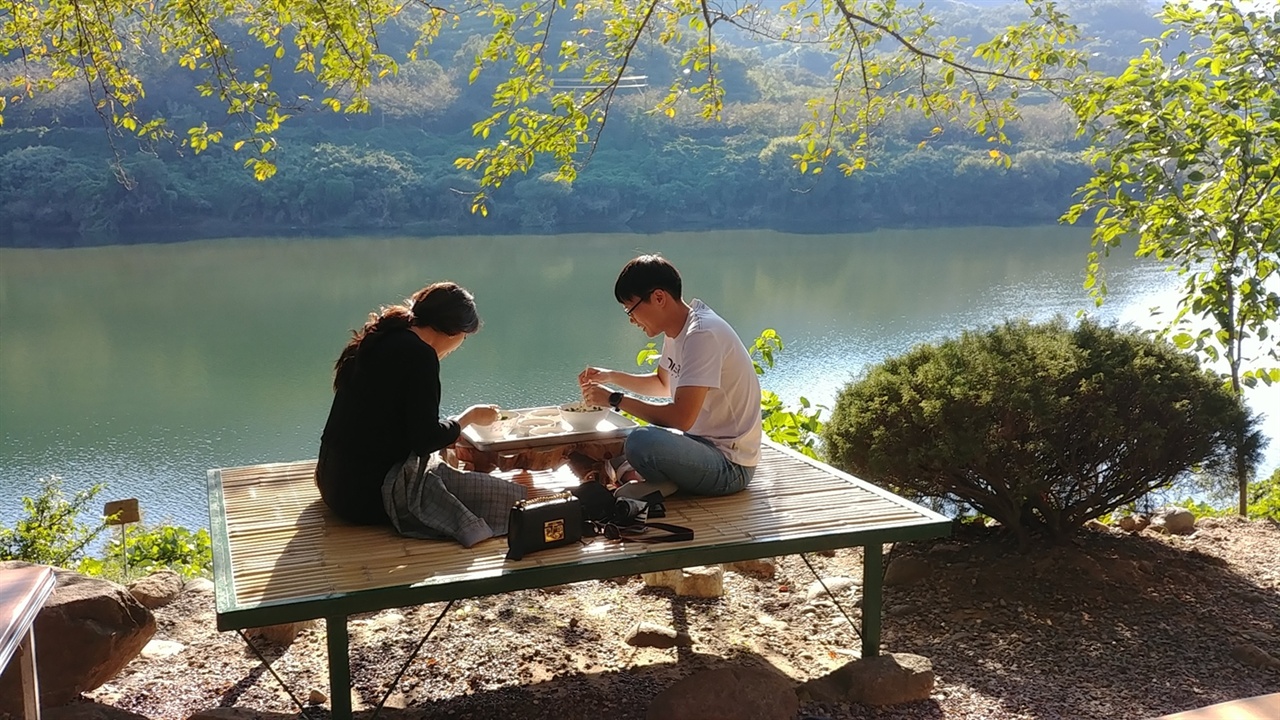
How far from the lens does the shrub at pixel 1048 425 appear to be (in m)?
3.65

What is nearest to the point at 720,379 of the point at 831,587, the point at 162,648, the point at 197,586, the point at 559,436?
the point at 559,436

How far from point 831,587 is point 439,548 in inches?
74.1

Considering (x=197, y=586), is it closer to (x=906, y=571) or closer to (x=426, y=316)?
(x=426, y=316)

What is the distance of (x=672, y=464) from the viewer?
3.11 m

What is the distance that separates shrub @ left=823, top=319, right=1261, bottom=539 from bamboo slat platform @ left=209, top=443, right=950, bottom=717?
17.0 inches

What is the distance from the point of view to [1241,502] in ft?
16.4

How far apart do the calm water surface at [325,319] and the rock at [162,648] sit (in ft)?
9.19

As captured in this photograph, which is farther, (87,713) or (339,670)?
(87,713)

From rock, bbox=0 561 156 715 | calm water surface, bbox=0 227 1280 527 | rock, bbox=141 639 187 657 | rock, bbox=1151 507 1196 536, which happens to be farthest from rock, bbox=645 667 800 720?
rock, bbox=1151 507 1196 536

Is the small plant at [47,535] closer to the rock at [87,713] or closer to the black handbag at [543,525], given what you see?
the rock at [87,713]

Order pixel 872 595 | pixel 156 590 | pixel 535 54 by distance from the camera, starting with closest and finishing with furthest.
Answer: pixel 872 595
pixel 156 590
pixel 535 54

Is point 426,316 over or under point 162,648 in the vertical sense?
over

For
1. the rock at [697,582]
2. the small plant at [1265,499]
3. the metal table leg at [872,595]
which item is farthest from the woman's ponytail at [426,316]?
the small plant at [1265,499]

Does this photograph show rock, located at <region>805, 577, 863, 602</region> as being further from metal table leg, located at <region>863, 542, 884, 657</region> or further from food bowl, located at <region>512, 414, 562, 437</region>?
food bowl, located at <region>512, 414, 562, 437</region>
